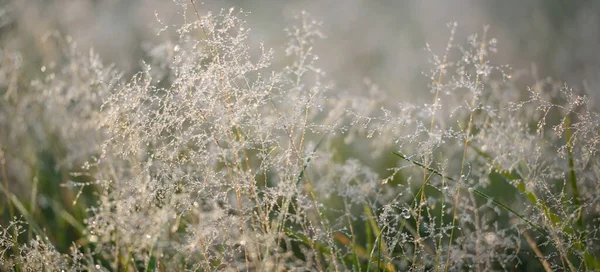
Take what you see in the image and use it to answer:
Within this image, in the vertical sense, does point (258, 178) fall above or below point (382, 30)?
below

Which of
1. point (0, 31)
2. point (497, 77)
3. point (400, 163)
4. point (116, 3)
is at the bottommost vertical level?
point (400, 163)

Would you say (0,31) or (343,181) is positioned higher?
(0,31)

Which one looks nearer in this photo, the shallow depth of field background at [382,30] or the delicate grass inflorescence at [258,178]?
the delicate grass inflorescence at [258,178]

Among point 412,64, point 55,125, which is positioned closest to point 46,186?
point 55,125

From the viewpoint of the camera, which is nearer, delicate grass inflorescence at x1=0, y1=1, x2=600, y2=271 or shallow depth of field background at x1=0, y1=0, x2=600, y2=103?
delicate grass inflorescence at x1=0, y1=1, x2=600, y2=271

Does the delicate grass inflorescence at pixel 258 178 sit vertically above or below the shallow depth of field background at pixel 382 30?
below

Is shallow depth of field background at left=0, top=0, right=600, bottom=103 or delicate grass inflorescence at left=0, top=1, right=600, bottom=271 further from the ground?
shallow depth of field background at left=0, top=0, right=600, bottom=103

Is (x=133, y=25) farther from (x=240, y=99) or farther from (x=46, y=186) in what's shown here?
(x=240, y=99)

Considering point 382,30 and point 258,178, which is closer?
point 258,178
